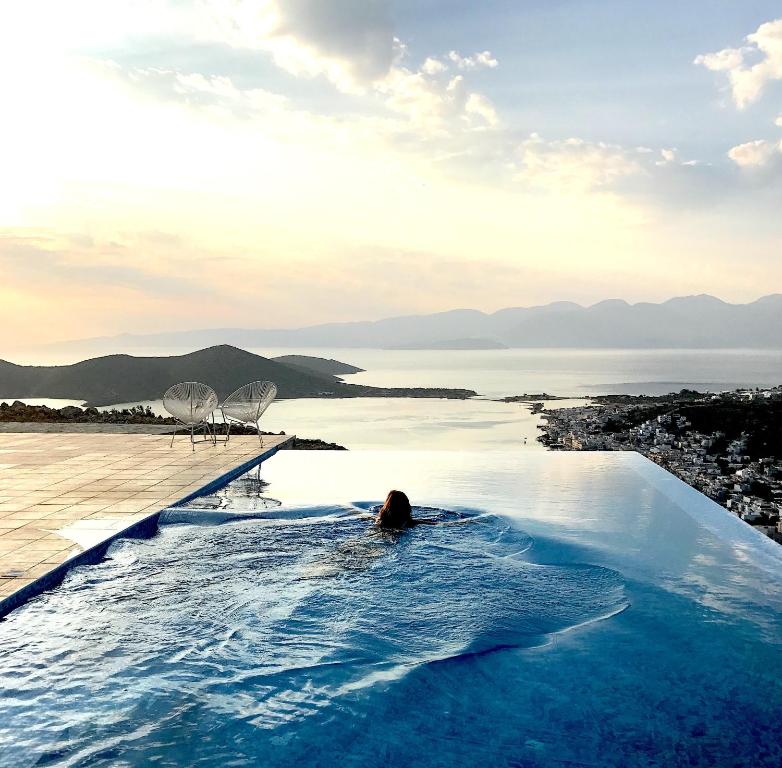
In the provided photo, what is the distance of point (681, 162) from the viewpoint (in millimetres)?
13477

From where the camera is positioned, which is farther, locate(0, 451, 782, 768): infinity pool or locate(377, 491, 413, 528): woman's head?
locate(377, 491, 413, 528): woman's head

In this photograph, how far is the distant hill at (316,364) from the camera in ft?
80.0

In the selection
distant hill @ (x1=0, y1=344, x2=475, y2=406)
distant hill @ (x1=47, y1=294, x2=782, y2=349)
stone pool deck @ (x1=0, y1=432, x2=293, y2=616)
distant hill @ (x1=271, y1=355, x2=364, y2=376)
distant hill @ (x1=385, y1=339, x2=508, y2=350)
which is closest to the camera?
stone pool deck @ (x1=0, y1=432, x2=293, y2=616)

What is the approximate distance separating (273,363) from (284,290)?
2.85 m

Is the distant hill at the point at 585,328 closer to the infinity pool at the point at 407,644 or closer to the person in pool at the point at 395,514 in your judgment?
the person in pool at the point at 395,514

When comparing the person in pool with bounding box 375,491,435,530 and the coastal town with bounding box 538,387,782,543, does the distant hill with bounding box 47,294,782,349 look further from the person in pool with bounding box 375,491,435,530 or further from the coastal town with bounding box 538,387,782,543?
the person in pool with bounding box 375,491,435,530

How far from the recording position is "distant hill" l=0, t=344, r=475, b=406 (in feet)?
62.7

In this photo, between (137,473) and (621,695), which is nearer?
(621,695)

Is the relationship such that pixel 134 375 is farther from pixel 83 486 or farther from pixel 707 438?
pixel 707 438

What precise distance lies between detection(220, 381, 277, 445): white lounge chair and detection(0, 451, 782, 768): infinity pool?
256cm

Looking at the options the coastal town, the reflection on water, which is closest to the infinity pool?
the reflection on water

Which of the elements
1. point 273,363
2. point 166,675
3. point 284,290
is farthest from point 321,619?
point 273,363

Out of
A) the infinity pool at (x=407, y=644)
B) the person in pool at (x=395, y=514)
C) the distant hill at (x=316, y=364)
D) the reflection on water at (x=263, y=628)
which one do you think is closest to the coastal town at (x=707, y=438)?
the infinity pool at (x=407, y=644)

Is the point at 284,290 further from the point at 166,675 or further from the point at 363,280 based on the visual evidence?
the point at 166,675
